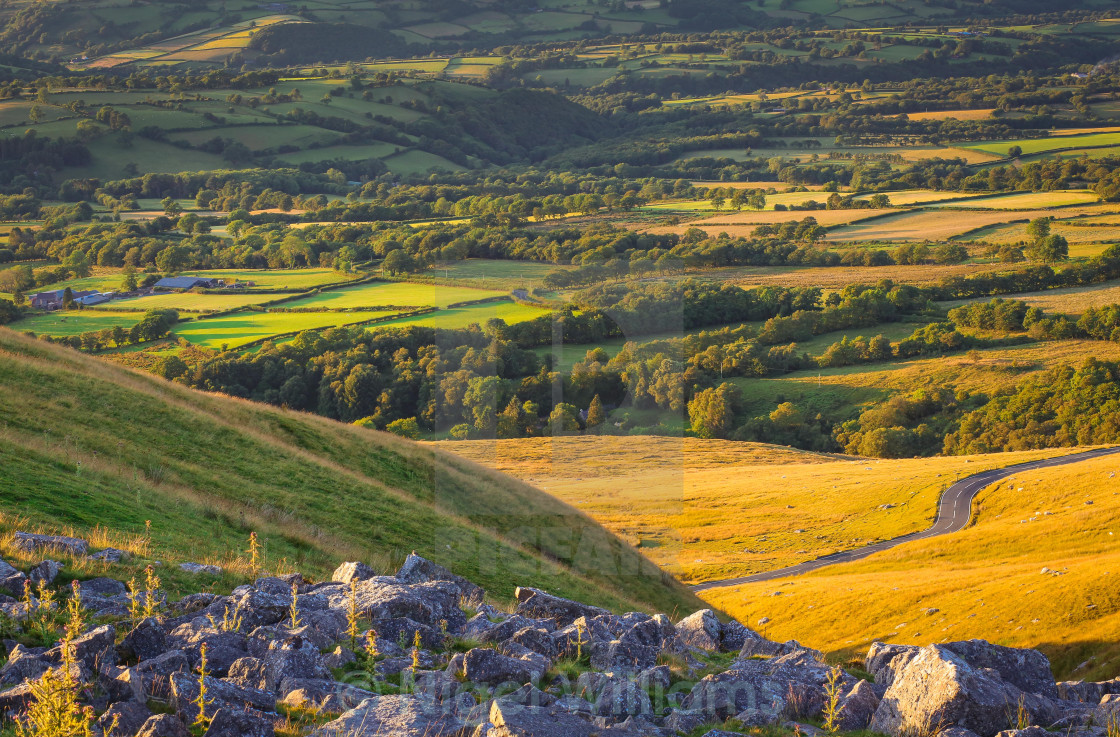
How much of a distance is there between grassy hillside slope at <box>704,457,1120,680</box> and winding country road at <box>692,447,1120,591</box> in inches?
59.8

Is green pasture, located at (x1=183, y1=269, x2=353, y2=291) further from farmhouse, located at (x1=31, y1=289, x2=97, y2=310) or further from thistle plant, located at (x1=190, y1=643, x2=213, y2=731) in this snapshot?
thistle plant, located at (x1=190, y1=643, x2=213, y2=731)

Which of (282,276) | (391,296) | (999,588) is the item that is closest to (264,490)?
(999,588)

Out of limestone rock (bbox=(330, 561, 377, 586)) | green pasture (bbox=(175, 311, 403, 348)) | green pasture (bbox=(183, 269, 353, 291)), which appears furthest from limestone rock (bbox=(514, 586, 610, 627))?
green pasture (bbox=(183, 269, 353, 291))

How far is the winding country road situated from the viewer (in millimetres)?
56894

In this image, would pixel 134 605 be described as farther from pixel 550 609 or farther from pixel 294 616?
pixel 550 609

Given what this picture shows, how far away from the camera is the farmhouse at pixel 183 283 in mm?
142875

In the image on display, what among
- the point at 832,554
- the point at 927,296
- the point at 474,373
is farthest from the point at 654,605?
the point at 927,296

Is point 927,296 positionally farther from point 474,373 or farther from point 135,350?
point 135,350

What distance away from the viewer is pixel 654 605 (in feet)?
105

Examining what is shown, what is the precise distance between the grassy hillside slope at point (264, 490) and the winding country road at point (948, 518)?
21.3 meters

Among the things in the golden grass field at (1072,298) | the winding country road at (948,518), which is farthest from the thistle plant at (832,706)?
the golden grass field at (1072,298)

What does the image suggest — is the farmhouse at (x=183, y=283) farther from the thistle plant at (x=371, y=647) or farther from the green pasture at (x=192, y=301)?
the thistle plant at (x=371, y=647)

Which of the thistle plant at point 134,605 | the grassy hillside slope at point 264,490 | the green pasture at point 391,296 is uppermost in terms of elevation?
the thistle plant at point 134,605

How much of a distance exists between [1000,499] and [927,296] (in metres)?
90.4
